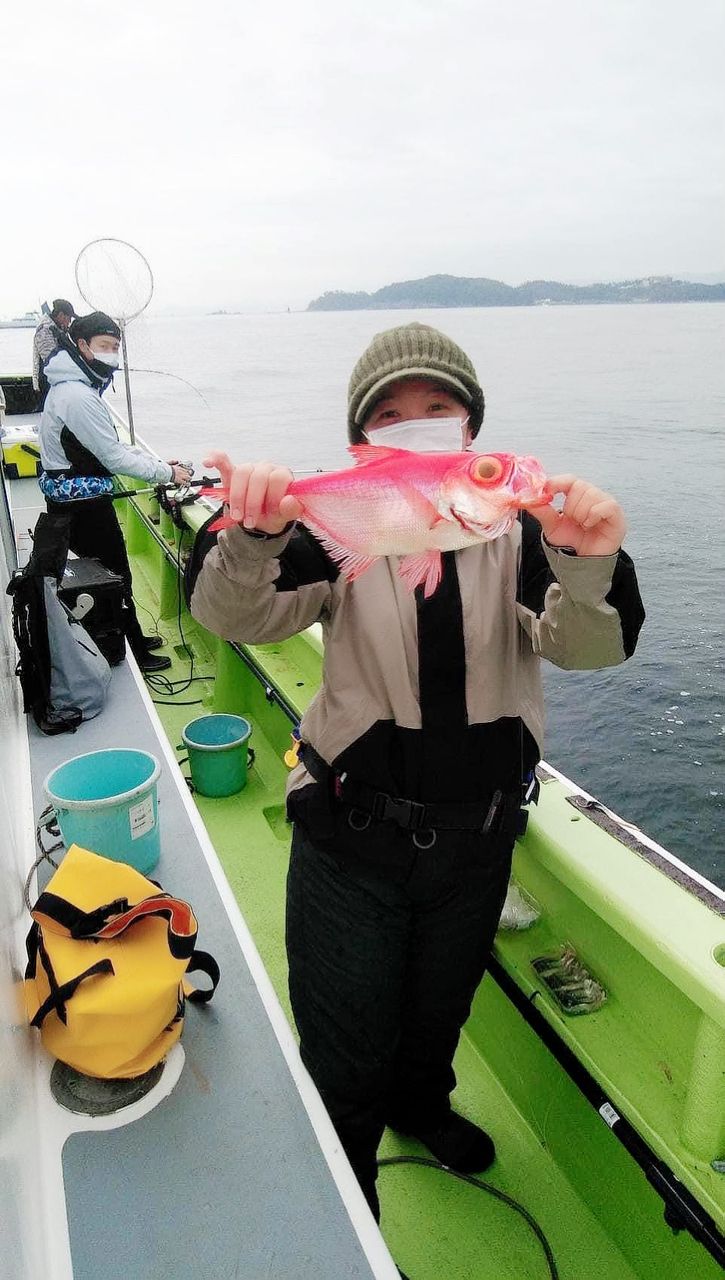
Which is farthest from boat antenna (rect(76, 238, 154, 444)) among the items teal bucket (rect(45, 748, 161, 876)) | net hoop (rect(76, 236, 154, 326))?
teal bucket (rect(45, 748, 161, 876))

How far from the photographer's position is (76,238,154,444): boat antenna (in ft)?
25.0

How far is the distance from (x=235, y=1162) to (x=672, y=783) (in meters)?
5.92

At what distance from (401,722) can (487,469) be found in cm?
83

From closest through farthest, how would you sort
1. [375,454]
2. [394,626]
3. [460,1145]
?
[375,454] < [394,626] < [460,1145]

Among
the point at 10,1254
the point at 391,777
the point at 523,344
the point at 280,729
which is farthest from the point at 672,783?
the point at 523,344

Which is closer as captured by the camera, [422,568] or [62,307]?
[422,568]

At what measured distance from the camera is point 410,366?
1888 millimetres

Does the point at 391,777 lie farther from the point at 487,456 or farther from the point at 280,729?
the point at 280,729

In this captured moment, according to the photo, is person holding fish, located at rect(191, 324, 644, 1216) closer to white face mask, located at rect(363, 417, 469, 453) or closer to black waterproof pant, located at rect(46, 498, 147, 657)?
white face mask, located at rect(363, 417, 469, 453)

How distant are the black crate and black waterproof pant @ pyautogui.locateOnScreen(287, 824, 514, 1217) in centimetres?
259

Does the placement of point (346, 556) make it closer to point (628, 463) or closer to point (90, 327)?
point (90, 327)

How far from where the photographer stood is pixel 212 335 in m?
89.1

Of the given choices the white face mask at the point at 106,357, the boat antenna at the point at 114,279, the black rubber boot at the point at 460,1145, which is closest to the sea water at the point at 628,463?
the boat antenna at the point at 114,279

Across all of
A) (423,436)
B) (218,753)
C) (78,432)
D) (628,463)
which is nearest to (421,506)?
(423,436)
